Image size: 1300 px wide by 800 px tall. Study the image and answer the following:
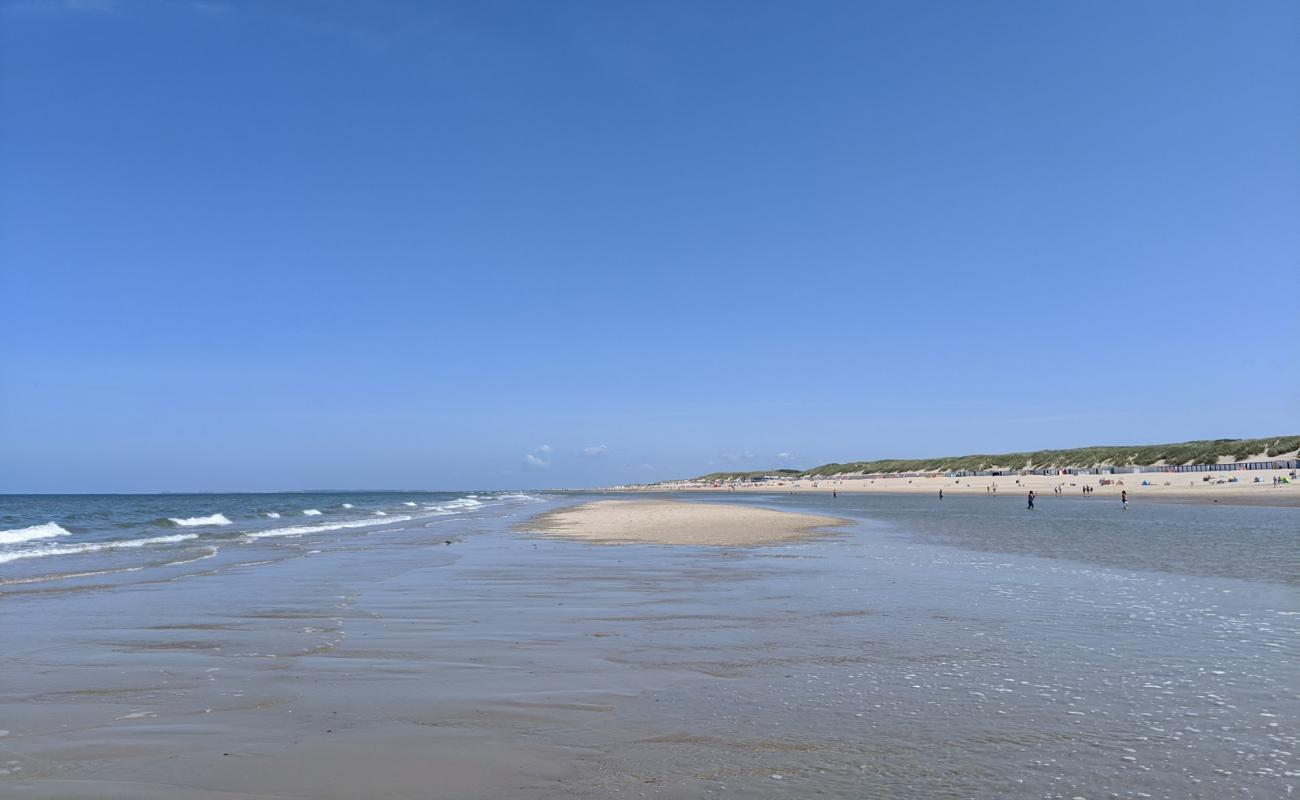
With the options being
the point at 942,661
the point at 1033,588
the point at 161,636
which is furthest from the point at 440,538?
the point at 942,661

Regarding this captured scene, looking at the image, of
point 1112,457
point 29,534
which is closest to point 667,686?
point 29,534

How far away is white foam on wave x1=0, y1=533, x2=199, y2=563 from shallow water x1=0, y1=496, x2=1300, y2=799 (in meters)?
12.5

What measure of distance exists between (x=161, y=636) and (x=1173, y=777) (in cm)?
1229

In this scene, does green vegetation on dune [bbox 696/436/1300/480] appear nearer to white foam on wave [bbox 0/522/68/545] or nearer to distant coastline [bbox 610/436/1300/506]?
distant coastline [bbox 610/436/1300/506]

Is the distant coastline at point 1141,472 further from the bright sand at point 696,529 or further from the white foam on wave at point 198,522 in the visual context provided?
the white foam on wave at point 198,522

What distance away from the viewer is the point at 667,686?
8.17 meters

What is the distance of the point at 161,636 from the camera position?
37.6 ft

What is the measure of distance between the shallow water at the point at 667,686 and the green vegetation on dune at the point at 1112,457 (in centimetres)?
10349

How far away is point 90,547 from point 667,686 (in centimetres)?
3103

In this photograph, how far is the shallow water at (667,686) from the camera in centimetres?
567

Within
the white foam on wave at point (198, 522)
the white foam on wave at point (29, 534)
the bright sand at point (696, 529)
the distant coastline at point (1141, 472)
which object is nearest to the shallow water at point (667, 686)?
the bright sand at point (696, 529)

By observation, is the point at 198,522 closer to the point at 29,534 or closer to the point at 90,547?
the point at 29,534

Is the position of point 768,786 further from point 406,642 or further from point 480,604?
point 480,604

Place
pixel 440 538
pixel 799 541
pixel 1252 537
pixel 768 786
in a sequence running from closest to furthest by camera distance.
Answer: pixel 768 786 < pixel 1252 537 < pixel 799 541 < pixel 440 538
